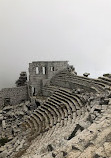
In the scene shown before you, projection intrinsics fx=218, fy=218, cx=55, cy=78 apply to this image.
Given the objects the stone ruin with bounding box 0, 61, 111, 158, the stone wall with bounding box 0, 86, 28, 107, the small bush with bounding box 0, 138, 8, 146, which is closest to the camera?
the stone ruin with bounding box 0, 61, 111, 158

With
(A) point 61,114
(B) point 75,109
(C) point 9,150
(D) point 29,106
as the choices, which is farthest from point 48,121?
(D) point 29,106

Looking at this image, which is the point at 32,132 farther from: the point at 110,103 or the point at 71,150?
the point at 71,150

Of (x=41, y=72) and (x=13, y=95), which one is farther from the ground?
(x=41, y=72)

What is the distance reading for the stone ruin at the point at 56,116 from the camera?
993cm

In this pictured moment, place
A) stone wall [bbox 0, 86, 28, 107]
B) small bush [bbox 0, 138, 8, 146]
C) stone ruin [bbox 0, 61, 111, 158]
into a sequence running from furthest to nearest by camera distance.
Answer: stone wall [bbox 0, 86, 28, 107] → small bush [bbox 0, 138, 8, 146] → stone ruin [bbox 0, 61, 111, 158]

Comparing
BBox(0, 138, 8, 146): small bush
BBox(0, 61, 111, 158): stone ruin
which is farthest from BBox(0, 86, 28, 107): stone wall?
BBox(0, 138, 8, 146): small bush

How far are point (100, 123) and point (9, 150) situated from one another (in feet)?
35.3

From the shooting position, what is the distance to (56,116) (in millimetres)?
21984

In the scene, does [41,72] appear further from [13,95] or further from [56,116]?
[56,116]

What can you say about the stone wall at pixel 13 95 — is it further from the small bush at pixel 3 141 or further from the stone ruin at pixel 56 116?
the small bush at pixel 3 141

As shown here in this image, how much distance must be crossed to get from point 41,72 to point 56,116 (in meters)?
14.0

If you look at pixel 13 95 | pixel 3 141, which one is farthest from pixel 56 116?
pixel 13 95

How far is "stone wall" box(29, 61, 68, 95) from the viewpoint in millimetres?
34531

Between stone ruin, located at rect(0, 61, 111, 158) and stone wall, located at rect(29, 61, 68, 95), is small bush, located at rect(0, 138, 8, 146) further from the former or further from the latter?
→ stone wall, located at rect(29, 61, 68, 95)
